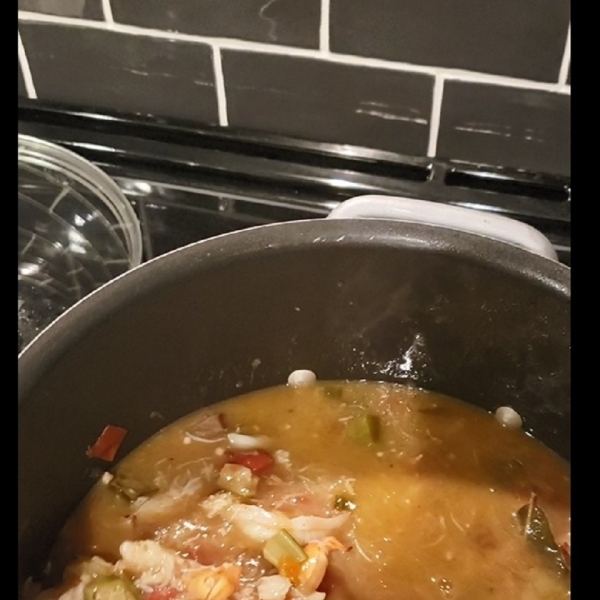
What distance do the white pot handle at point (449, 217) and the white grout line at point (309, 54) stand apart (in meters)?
0.20

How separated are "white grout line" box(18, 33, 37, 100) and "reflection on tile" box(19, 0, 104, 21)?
0.15 feet

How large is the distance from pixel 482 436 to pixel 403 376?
0.33 feet

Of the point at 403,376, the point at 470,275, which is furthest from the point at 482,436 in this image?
the point at 470,275

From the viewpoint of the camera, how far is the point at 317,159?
0.98 meters

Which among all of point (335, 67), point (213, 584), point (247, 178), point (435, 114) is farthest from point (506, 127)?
point (213, 584)

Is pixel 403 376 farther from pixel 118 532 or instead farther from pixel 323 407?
pixel 118 532

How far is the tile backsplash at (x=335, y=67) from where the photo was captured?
2.79 feet

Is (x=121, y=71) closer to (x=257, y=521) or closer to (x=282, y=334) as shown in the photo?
(x=282, y=334)

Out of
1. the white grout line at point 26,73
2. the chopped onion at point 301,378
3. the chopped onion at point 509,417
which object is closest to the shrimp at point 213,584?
the chopped onion at point 301,378

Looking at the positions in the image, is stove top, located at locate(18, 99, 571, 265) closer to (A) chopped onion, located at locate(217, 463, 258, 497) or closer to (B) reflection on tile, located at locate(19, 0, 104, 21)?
(B) reflection on tile, located at locate(19, 0, 104, 21)

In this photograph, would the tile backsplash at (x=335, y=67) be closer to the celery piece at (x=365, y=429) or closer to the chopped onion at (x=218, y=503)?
the celery piece at (x=365, y=429)

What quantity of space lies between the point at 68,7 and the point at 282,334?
448mm

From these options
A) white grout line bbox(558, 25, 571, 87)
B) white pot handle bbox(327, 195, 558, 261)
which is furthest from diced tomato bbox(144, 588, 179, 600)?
white grout line bbox(558, 25, 571, 87)

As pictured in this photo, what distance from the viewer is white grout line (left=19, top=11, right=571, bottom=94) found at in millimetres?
878
